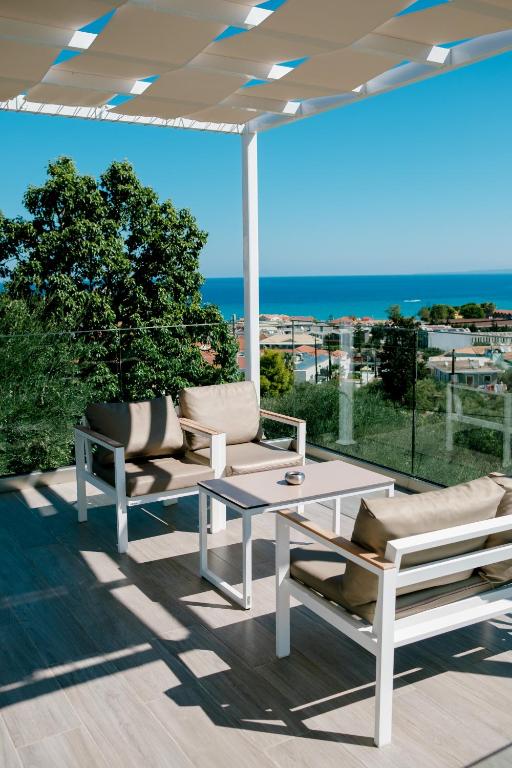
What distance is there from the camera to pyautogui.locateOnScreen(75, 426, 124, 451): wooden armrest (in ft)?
16.2

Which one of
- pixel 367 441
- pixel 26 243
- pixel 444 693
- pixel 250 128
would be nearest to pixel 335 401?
pixel 367 441

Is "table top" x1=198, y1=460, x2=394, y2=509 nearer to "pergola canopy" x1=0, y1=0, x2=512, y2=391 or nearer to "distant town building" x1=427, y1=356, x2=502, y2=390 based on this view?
"distant town building" x1=427, y1=356, x2=502, y2=390

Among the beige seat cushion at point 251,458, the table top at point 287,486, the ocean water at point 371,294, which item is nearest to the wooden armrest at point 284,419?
the beige seat cushion at point 251,458

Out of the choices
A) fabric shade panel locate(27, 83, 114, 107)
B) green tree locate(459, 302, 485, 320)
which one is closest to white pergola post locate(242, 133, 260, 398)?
fabric shade panel locate(27, 83, 114, 107)

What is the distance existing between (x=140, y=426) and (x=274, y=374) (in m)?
2.52

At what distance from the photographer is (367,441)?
6.66 meters

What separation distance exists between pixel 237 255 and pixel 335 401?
49.0 meters

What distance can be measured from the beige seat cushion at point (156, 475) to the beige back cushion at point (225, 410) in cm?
46

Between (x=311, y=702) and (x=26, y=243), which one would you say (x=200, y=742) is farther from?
(x=26, y=243)

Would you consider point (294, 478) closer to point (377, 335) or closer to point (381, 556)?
point (381, 556)

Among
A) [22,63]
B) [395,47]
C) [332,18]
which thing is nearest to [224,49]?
[332,18]

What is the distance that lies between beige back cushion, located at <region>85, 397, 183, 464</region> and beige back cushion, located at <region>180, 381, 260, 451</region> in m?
0.22

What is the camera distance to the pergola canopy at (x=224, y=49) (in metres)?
3.47

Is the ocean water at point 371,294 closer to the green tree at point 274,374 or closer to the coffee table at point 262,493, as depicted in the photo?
the green tree at point 274,374
